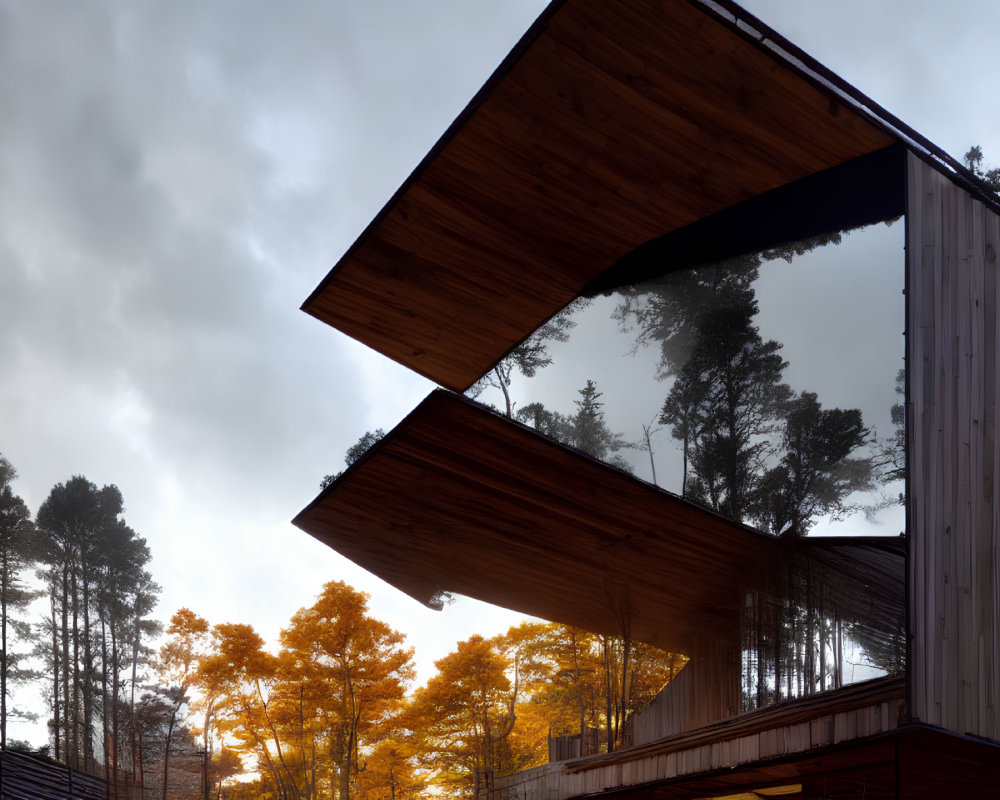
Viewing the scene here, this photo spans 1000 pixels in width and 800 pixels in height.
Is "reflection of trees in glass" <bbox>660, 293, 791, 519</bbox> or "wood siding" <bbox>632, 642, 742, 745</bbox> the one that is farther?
"wood siding" <bbox>632, 642, 742, 745</bbox>

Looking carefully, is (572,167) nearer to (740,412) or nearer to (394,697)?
(740,412)

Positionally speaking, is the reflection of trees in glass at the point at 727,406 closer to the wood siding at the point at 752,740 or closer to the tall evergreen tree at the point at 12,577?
the wood siding at the point at 752,740

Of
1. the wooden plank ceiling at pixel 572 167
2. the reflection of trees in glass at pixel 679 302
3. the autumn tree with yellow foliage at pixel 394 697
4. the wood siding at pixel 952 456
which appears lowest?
the autumn tree with yellow foliage at pixel 394 697

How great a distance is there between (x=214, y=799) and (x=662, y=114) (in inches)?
1184

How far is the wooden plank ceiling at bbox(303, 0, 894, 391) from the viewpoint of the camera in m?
6.69

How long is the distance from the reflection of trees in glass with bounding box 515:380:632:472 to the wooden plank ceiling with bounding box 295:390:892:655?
0.25 meters

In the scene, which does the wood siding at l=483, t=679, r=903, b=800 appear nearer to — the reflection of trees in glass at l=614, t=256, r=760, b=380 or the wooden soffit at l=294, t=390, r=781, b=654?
the wooden soffit at l=294, t=390, r=781, b=654

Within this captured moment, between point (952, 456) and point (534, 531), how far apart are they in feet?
17.6

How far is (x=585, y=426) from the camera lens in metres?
9.23

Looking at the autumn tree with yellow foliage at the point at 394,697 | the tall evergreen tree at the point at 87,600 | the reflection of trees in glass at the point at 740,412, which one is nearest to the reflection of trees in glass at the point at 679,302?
the reflection of trees in glass at the point at 740,412

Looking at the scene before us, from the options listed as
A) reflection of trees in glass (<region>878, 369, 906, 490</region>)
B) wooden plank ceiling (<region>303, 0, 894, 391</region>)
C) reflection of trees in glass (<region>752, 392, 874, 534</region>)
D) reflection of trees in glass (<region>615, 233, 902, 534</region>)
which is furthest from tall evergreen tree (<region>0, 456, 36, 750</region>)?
reflection of trees in glass (<region>878, 369, 906, 490</region>)

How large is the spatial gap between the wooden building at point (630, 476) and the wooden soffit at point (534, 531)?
0.04 m

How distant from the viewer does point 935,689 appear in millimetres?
5391

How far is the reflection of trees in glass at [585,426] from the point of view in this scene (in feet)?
29.4
